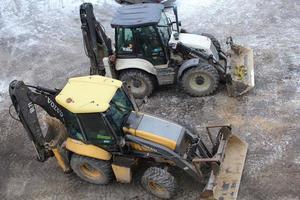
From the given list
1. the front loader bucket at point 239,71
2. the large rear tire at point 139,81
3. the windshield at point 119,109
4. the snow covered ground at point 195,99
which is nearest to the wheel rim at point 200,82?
the snow covered ground at point 195,99

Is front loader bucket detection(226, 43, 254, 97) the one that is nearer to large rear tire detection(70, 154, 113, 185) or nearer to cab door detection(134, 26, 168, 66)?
cab door detection(134, 26, 168, 66)

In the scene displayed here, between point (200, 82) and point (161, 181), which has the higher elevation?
point (200, 82)

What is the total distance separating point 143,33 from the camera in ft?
32.8

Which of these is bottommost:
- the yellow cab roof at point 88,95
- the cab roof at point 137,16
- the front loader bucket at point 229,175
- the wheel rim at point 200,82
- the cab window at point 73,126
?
the front loader bucket at point 229,175

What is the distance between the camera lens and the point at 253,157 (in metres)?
8.67

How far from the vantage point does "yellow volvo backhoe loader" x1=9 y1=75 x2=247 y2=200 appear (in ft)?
25.2

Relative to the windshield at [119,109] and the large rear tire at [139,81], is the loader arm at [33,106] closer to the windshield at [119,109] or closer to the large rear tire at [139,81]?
the windshield at [119,109]

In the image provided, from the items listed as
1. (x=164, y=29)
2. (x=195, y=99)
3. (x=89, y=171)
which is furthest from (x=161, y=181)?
(x=164, y=29)

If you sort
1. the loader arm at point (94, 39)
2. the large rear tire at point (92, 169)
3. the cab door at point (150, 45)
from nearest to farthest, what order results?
1. the large rear tire at point (92, 169)
2. the cab door at point (150, 45)
3. the loader arm at point (94, 39)

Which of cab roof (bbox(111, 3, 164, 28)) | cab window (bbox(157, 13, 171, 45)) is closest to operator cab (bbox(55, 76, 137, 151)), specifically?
cab roof (bbox(111, 3, 164, 28))

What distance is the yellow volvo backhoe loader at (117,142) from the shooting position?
7.68m

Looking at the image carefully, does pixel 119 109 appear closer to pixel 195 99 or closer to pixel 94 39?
pixel 195 99

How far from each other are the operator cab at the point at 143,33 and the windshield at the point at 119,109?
7.29ft

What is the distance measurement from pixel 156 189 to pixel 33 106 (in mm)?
2625
